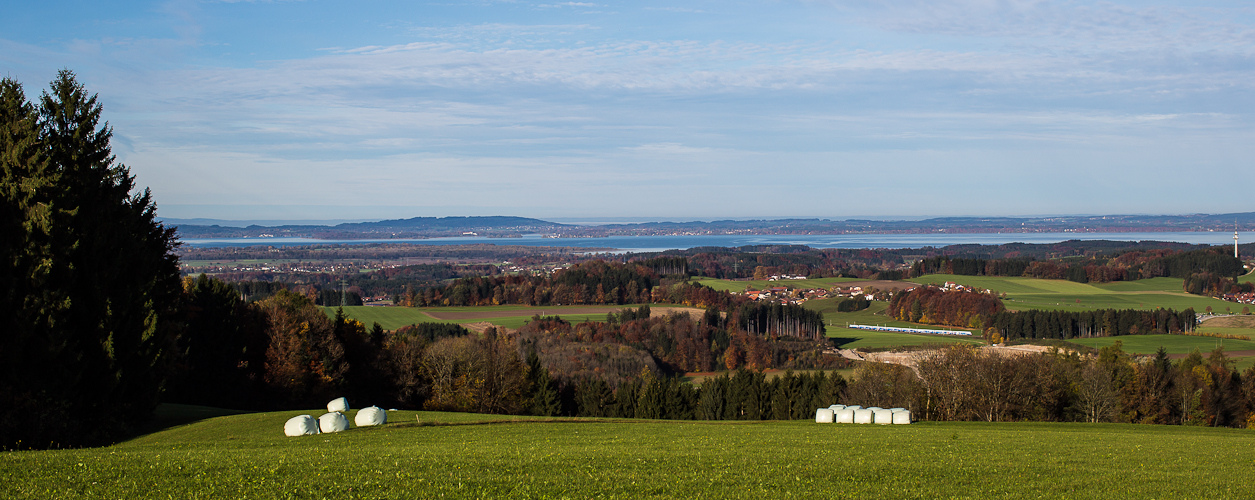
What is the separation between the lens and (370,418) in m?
22.7

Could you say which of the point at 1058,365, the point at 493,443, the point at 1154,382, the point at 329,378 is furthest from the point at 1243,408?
the point at 329,378

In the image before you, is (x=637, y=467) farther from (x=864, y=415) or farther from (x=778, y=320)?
(x=778, y=320)

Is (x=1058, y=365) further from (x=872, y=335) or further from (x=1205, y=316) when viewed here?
(x=1205, y=316)

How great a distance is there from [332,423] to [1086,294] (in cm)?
11822

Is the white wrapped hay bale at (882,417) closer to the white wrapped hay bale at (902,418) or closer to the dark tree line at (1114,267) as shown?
the white wrapped hay bale at (902,418)

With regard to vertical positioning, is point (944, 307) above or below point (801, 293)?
below

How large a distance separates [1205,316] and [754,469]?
104m

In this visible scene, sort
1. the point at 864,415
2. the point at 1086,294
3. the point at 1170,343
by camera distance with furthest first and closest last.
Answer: the point at 1086,294, the point at 1170,343, the point at 864,415

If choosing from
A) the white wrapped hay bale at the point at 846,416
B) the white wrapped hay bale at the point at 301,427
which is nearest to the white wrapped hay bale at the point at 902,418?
the white wrapped hay bale at the point at 846,416

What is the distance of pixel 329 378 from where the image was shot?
41000 millimetres

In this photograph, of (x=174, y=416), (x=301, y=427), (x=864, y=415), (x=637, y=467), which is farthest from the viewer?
(x=864, y=415)

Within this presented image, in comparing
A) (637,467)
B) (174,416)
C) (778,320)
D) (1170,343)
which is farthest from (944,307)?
(637,467)

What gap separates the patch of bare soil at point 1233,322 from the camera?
86.2m

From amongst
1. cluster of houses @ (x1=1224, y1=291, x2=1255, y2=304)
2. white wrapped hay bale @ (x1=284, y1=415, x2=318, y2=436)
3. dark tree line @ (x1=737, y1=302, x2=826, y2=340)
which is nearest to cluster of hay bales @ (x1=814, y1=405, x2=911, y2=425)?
white wrapped hay bale @ (x1=284, y1=415, x2=318, y2=436)
